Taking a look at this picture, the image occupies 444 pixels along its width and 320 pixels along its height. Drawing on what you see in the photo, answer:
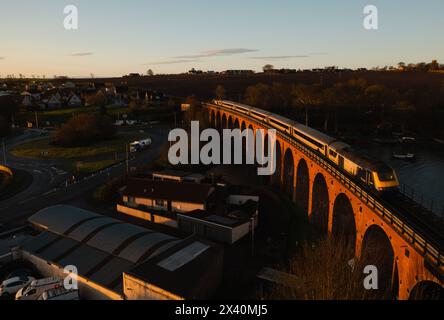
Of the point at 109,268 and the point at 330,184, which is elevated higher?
the point at 330,184

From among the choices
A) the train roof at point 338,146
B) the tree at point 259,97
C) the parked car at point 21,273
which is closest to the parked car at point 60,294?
the parked car at point 21,273

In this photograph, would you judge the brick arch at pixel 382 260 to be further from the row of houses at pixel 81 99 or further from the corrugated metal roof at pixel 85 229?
the row of houses at pixel 81 99

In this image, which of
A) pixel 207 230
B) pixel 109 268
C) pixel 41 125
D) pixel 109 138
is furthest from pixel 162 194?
pixel 41 125

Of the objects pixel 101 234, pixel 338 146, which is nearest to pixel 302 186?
pixel 338 146

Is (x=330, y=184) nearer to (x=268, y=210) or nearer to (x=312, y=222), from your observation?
(x=312, y=222)

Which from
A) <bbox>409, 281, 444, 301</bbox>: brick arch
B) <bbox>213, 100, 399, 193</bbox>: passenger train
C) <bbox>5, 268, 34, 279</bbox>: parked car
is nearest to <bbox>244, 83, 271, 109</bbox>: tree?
<bbox>213, 100, 399, 193</bbox>: passenger train

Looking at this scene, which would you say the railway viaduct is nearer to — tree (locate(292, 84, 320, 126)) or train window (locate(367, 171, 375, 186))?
train window (locate(367, 171, 375, 186))
